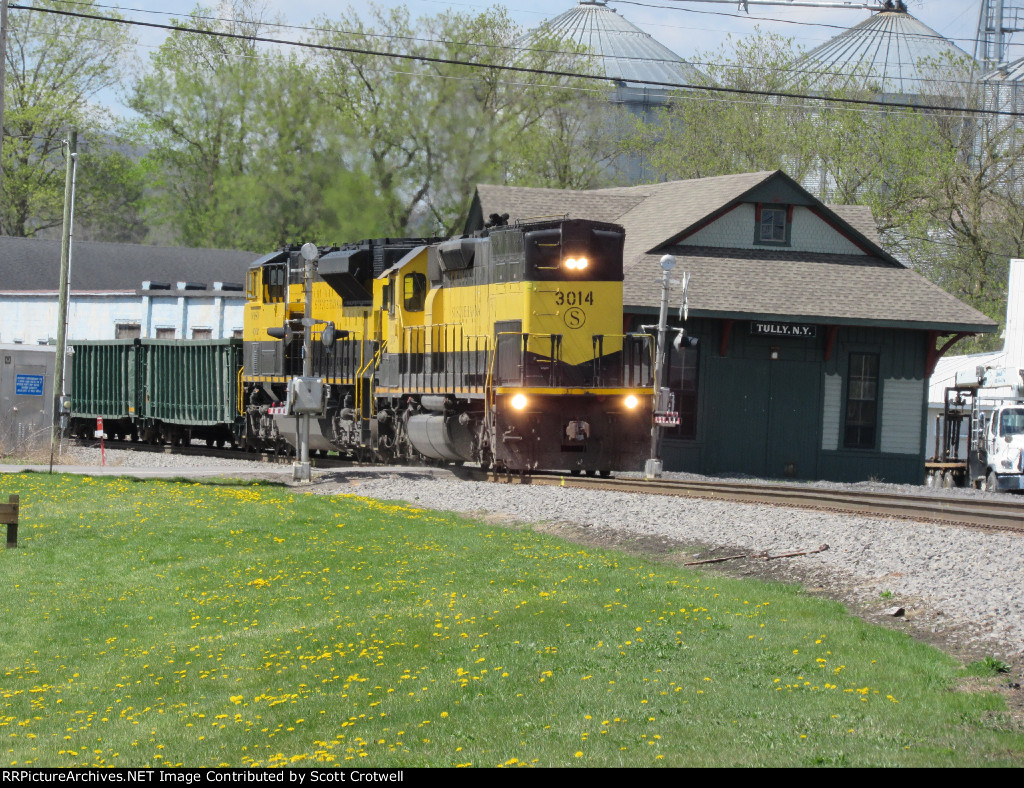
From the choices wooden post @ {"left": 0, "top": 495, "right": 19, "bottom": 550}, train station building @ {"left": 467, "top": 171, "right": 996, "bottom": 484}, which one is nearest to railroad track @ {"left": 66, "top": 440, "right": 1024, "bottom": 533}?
train station building @ {"left": 467, "top": 171, "right": 996, "bottom": 484}

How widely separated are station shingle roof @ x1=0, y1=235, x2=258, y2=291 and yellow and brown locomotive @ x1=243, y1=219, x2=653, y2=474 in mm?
31694

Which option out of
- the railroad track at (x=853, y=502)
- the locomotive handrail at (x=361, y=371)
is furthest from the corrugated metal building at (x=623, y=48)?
the railroad track at (x=853, y=502)

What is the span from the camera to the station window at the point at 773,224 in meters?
32.8

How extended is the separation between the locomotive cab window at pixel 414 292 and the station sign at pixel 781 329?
9.30m

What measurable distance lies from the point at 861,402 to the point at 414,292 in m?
12.8

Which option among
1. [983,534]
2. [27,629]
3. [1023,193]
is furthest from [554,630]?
→ [1023,193]

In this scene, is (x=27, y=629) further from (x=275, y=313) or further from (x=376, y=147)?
(x=376, y=147)

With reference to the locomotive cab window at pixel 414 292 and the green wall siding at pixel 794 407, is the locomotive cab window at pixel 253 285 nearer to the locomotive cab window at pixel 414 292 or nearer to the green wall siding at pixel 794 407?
the locomotive cab window at pixel 414 292

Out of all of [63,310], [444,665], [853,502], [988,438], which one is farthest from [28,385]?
[444,665]

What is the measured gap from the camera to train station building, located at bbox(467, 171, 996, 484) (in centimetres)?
2981

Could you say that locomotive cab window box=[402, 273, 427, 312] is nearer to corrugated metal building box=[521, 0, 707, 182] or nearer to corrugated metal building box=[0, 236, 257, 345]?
corrugated metal building box=[0, 236, 257, 345]

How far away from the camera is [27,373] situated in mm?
30672
